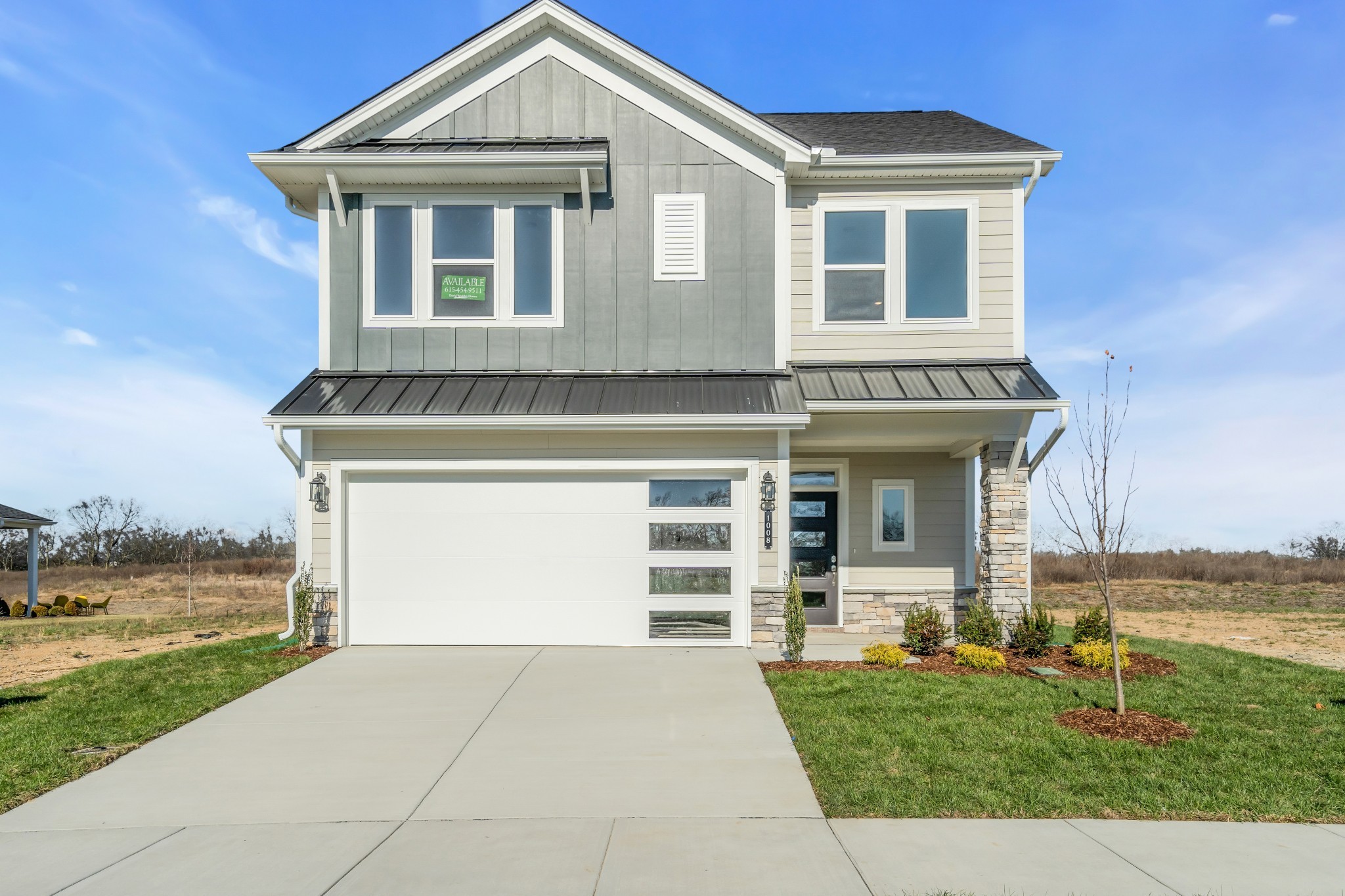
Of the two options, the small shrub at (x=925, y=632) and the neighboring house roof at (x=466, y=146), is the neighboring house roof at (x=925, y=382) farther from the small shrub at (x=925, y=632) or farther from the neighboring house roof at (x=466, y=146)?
the neighboring house roof at (x=466, y=146)

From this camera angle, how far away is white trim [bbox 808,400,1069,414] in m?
9.70

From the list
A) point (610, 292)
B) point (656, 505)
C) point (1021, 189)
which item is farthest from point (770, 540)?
point (1021, 189)

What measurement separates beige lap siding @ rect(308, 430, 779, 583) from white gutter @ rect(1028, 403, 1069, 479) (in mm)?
3325

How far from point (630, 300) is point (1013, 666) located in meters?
6.19

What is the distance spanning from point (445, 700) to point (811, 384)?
18.3 feet

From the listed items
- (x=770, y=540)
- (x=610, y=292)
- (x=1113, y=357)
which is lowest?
(x=770, y=540)

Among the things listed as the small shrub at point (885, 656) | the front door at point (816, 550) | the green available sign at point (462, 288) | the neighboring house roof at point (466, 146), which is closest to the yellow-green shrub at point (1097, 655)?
the small shrub at point (885, 656)

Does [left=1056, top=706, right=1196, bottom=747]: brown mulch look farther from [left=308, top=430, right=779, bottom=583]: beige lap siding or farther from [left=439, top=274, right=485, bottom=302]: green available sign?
[left=439, top=274, right=485, bottom=302]: green available sign

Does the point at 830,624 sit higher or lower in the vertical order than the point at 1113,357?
lower

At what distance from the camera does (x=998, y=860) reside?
429 cm

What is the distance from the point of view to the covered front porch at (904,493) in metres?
9.91

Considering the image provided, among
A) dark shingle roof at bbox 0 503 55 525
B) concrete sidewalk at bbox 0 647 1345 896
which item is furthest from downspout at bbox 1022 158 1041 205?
dark shingle roof at bbox 0 503 55 525

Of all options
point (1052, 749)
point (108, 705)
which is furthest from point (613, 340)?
point (1052, 749)

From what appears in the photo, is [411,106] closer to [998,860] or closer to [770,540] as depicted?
[770,540]
